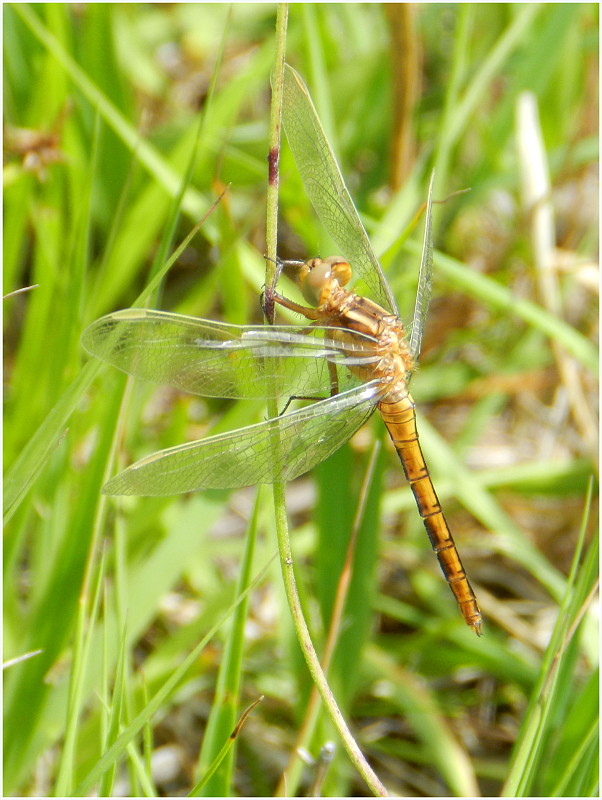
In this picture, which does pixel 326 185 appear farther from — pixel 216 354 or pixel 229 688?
pixel 229 688

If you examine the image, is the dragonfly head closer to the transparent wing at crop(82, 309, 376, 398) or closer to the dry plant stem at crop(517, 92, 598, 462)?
the transparent wing at crop(82, 309, 376, 398)

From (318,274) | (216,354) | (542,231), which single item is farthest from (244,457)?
(542,231)

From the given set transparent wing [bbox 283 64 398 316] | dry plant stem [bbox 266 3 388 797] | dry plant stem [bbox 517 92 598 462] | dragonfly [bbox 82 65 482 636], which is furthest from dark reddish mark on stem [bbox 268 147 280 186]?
dry plant stem [bbox 517 92 598 462]

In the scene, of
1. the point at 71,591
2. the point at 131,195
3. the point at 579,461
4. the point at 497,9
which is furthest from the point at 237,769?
the point at 497,9

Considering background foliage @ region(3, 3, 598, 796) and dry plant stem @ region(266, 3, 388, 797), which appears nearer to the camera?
dry plant stem @ region(266, 3, 388, 797)

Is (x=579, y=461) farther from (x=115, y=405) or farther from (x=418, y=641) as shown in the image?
(x=115, y=405)
